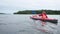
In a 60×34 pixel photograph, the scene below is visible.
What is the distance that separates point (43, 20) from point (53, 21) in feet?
17.8

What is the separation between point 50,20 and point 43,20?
3.78 metres

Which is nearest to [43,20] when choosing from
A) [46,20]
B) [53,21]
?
[46,20]

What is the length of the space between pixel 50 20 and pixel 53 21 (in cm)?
166

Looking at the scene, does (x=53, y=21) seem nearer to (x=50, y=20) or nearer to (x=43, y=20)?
(x=50, y=20)

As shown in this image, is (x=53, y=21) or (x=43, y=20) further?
(x=43, y=20)

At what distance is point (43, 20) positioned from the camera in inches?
1705

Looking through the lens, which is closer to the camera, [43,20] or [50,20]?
[50,20]

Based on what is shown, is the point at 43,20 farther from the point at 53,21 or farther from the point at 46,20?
the point at 53,21

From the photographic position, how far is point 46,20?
135 feet

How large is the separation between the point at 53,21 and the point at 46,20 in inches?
122

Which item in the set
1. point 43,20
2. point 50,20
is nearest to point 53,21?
point 50,20

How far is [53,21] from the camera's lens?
38.2 metres
